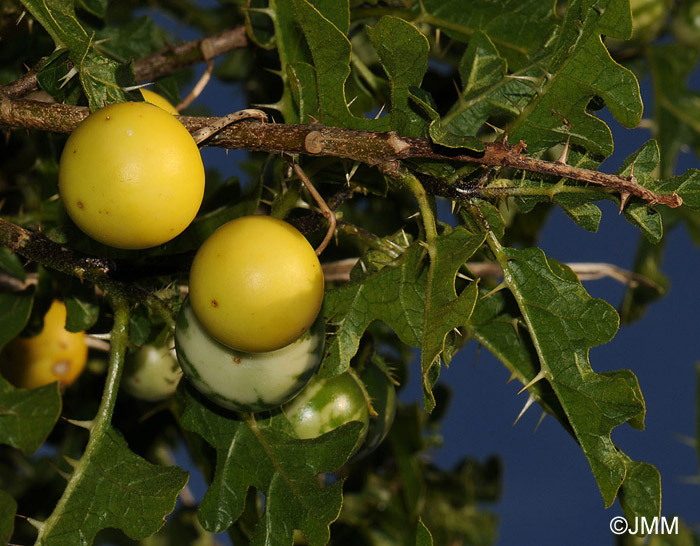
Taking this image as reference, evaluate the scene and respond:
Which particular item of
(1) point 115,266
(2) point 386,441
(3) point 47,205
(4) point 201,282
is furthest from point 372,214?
(4) point 201,282

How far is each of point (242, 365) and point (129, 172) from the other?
1.10ft

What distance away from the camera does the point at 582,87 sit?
1.14m

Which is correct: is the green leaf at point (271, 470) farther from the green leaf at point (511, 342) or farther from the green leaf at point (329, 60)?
the green leaf at point (329, 60)

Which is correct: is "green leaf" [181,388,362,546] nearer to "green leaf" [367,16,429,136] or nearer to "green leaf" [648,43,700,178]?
"green leaf" [367,16,429,136]

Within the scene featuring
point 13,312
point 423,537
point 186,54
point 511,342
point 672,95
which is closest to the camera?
point 423,537

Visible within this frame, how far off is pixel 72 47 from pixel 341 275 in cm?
75

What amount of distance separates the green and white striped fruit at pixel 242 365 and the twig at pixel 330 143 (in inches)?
10.2

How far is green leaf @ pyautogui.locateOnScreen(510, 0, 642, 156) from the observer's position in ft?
3.62

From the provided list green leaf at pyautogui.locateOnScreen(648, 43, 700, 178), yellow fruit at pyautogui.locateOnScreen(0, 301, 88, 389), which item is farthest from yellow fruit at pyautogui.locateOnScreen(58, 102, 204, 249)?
green leaf at pyautogui.locateOnScreen(648, 43, 700, 178)

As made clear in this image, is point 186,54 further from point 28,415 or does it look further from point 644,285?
point 644,285

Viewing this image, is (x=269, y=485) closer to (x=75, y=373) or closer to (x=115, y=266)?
(x=115, y=266)

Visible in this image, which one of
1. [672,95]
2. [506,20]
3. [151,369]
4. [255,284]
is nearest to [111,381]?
[151,369]

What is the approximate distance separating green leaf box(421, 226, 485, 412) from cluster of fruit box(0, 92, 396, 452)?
0.16 metres

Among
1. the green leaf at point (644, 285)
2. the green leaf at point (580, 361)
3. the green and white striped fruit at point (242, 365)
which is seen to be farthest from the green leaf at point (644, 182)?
the green leaf at point (644, 285)
